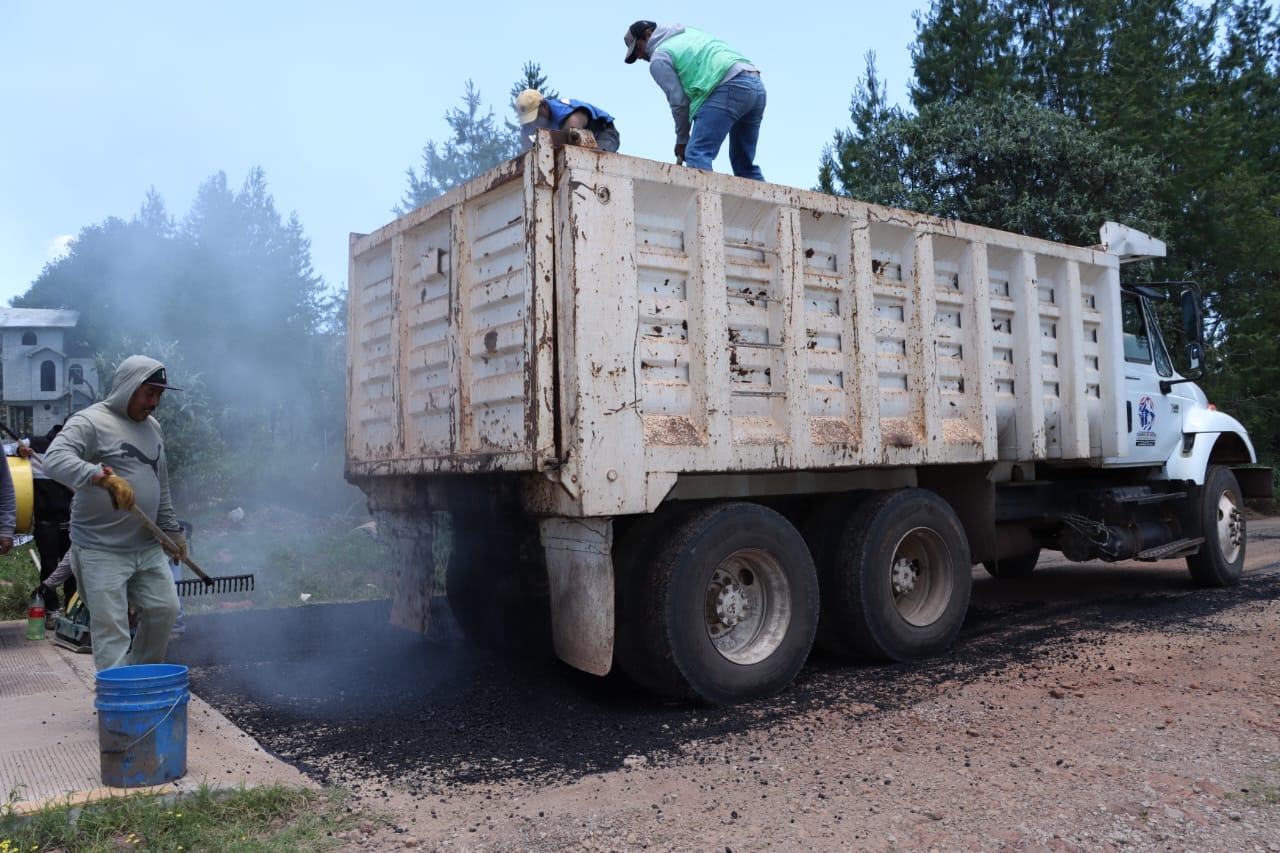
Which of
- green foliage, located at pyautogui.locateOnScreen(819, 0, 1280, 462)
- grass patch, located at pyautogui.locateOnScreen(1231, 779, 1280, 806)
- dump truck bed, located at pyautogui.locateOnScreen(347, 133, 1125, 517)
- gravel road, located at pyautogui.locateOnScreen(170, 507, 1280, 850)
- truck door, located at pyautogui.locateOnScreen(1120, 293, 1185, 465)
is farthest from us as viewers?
green foliage, located at pyautogui.locateOnScreen(819, 0, 1280, 462)

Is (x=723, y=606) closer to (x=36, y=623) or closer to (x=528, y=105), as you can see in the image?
(x=528, y=105)

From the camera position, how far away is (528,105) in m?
5.46

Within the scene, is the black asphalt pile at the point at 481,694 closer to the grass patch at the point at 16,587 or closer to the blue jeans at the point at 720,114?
the grass patch at the point at 16,587

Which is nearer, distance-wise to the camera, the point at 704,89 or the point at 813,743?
the point at 813,743

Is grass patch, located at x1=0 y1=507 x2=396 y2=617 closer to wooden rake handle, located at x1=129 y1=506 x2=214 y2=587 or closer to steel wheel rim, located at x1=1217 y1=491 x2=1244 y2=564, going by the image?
wooden rake handle, located at x1=129 y1=506 x2=214 y2=587

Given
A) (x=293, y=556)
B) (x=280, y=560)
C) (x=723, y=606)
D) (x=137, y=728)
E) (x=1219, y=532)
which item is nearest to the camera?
(x=137, y=728)

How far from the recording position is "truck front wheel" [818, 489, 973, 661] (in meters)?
5.52

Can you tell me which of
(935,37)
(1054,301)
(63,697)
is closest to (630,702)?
(63,697)

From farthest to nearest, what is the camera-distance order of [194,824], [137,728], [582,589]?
1. [582,589]
2. [137,728]
3. [194,824]

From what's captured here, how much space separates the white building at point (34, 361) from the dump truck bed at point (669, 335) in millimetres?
33112

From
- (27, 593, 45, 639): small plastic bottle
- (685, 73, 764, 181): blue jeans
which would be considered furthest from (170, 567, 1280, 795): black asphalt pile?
(685, 73, 764, 181): blue jeans

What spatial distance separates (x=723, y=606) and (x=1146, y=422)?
464 cm

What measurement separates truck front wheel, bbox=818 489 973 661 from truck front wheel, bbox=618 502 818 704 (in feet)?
1.39

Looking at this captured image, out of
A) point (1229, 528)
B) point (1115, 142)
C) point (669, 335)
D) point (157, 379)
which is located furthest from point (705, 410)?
point (1115, 142)
